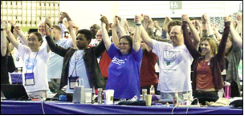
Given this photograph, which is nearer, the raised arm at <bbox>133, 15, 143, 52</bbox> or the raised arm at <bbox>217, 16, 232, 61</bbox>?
the raised arm at <bbox>217, 16, 232, 61</bbox>

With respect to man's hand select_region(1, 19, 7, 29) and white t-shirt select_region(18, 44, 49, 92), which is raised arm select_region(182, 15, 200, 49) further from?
man's hand select_region(1, 19, 7, 29)

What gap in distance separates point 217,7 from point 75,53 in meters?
6.48

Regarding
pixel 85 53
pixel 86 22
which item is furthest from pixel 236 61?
pixel 86 22

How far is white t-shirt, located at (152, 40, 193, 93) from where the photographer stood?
14.8 ft

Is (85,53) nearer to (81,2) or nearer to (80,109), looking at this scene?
(80,109)

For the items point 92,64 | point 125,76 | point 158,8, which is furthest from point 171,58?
point 158,8

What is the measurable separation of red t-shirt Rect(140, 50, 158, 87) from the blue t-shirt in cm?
48

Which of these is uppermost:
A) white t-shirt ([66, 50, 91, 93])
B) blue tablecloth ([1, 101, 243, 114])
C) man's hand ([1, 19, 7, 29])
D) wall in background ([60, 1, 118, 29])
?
wall in background ([60, 1, 118, 29])

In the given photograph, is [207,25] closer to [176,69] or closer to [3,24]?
[176,69]

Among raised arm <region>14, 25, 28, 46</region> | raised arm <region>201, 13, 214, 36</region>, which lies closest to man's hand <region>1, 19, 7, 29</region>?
raised arm <region>14, 25, 28, 46</region>

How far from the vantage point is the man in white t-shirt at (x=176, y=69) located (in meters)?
4.52

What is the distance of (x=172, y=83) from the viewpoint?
4.54 metres

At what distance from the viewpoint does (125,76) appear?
464 cm

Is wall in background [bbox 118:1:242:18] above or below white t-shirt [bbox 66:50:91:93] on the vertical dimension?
above
